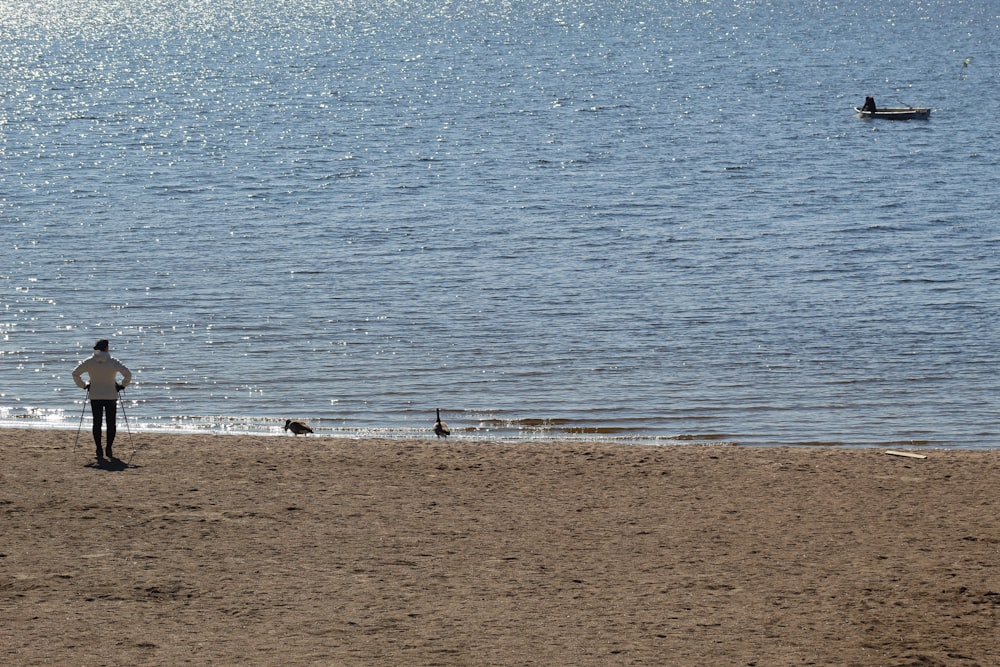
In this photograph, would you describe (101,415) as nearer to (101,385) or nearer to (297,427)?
A: (101,385)

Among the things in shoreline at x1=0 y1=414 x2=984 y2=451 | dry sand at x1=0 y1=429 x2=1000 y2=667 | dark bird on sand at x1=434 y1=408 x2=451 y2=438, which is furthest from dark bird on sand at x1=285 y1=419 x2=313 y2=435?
dark bird on sand at x1=434 y1=408 x2=451 y2=438

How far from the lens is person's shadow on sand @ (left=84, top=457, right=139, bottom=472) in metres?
18.3

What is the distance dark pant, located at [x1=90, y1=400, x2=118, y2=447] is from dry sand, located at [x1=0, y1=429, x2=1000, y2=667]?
0.44 m

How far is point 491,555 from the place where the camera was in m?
15.2

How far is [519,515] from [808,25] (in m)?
120

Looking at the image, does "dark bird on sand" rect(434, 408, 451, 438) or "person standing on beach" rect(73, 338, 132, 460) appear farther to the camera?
"dark bird on sand" rect(434, 408, 451, 438)

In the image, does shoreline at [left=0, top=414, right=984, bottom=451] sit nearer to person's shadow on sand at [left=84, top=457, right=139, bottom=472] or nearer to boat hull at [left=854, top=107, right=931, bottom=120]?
person's shadow on sand at [left=84, top=457, right=139, bottom=472]

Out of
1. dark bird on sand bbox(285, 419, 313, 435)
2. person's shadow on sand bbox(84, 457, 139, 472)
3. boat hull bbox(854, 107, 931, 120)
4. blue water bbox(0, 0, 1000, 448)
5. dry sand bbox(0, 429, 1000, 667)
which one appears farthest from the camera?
boat hull bbox(854, 107, 931, 120)

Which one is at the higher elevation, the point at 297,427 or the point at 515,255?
the point at 515,255

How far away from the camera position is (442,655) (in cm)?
1236

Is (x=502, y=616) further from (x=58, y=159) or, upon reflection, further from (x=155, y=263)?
(x=58, y=159)

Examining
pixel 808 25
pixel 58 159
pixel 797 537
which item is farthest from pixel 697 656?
pixel 808 25

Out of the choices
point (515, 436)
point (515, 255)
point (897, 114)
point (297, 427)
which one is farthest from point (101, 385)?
point (897, 114)

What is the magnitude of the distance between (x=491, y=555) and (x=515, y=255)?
70.0 ft
